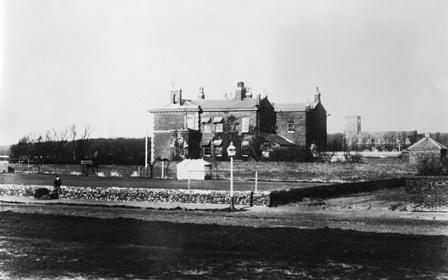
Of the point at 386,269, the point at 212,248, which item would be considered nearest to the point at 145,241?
the point at 212,248

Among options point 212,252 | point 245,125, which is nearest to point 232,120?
point 245,125

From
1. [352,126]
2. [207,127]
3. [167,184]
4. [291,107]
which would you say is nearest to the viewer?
[167,184]

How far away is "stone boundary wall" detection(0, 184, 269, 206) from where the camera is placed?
23.8m

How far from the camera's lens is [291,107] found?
70.5m

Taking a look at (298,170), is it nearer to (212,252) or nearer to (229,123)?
(229,123)

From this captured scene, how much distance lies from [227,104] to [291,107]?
8916 mm

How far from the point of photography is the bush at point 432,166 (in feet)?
140

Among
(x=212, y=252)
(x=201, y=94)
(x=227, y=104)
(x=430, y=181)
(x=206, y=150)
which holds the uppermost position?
(x=201, y=94)

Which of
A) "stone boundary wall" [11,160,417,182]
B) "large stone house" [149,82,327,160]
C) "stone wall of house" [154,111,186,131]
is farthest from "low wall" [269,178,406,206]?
"stone wall of house" [154,111,186,131]

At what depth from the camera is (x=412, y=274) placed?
989cm

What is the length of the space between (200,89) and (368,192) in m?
41.1

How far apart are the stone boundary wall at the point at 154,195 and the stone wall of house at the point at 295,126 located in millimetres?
44208

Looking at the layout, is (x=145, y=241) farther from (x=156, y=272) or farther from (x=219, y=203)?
(x=219, y=203)

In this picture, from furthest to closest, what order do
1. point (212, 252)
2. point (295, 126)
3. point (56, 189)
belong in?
point (295, 126)
point (56, 189)
point (212, 252)
